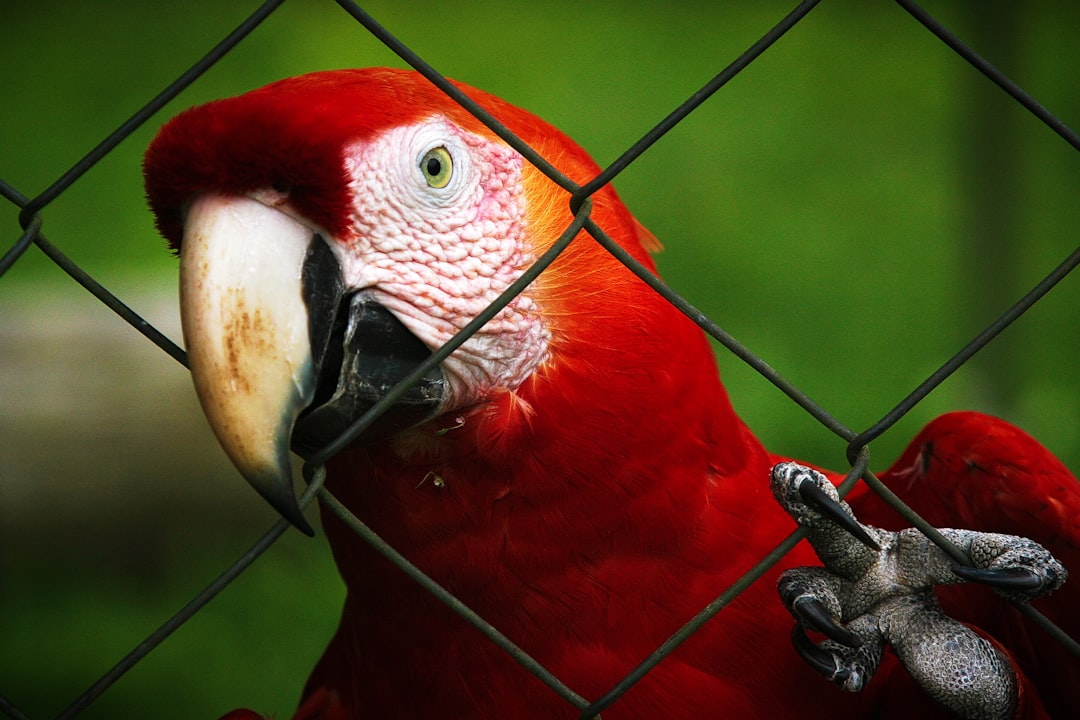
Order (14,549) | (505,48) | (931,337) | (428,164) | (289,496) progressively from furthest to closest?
(505,48) → (931,337) → (14,549) → (428,164) → (289,496)

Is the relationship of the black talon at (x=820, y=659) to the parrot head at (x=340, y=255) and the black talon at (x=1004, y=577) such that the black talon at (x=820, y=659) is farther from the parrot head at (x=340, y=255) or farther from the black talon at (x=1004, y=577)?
the parrot head at (x=340, y=255)

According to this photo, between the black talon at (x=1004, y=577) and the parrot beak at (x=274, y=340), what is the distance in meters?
0.44

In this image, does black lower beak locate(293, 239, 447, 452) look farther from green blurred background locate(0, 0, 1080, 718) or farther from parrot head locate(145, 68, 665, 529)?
green blurred background locate(0, 0, 1080, 718)

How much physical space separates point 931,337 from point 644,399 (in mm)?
2030

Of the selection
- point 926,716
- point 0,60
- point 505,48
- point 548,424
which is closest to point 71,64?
point 0,60

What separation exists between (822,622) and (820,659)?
0.04 m

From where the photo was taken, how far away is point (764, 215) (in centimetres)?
281

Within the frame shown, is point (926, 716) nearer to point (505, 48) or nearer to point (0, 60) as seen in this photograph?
point (505, 48)

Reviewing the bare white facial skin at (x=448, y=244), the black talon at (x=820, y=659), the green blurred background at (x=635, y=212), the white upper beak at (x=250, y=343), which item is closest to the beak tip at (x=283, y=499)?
the white upper beak at (x=250, y=343)

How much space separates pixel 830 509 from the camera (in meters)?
0.73

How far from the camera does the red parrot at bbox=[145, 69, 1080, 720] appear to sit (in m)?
0.77

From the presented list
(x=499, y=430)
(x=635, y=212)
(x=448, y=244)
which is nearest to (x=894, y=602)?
(x=499, y=430)

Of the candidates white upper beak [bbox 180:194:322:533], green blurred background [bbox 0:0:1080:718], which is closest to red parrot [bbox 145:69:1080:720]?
white upper beak [bbox 180:194:322:533]

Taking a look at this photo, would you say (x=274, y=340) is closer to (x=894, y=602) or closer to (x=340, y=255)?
(x=340, y=255)
